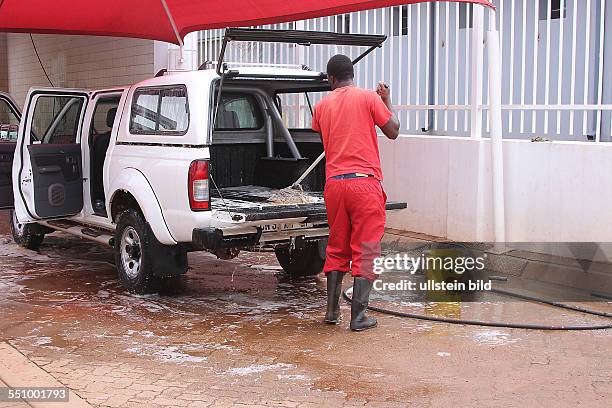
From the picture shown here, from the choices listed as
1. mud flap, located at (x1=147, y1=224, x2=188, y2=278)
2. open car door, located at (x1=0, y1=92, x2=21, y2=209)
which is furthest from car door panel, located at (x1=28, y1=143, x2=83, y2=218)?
mud flap, located at (x1=147, y1=224, x2=188, y2=278)

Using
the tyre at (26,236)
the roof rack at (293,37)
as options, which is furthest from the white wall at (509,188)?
the tyre at (26,236)

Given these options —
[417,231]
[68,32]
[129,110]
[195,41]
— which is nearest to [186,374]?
[129,110]

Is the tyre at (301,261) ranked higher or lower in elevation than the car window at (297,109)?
lower

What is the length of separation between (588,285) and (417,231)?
9.06ft

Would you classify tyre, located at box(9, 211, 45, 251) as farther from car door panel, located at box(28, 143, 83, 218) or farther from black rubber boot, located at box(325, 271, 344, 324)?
black rubber boot, located at box(325, 271, 344, 324)

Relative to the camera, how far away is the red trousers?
626 centimetres

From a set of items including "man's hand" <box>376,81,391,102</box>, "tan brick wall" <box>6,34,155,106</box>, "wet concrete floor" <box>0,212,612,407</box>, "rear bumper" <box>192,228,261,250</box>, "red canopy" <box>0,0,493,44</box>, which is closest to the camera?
"wet concrete floor" <box>0,212,612,407</box>


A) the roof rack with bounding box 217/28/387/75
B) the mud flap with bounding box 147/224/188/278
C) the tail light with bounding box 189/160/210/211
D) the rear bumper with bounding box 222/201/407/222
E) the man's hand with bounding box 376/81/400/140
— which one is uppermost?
the roof rack with bounding box 217/28/387/75

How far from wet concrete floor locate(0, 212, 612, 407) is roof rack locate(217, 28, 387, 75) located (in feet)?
6.99

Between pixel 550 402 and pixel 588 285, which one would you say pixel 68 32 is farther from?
pixel 550 402

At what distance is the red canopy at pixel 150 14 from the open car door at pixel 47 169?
56.8 inches

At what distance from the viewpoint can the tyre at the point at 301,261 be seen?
27.2 feet

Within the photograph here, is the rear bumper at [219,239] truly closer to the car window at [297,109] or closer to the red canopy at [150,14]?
the red canopy at [150,14]

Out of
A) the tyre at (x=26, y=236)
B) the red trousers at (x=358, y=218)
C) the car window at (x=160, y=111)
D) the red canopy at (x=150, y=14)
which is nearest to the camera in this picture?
the red trousers at (x=358, y=218)
